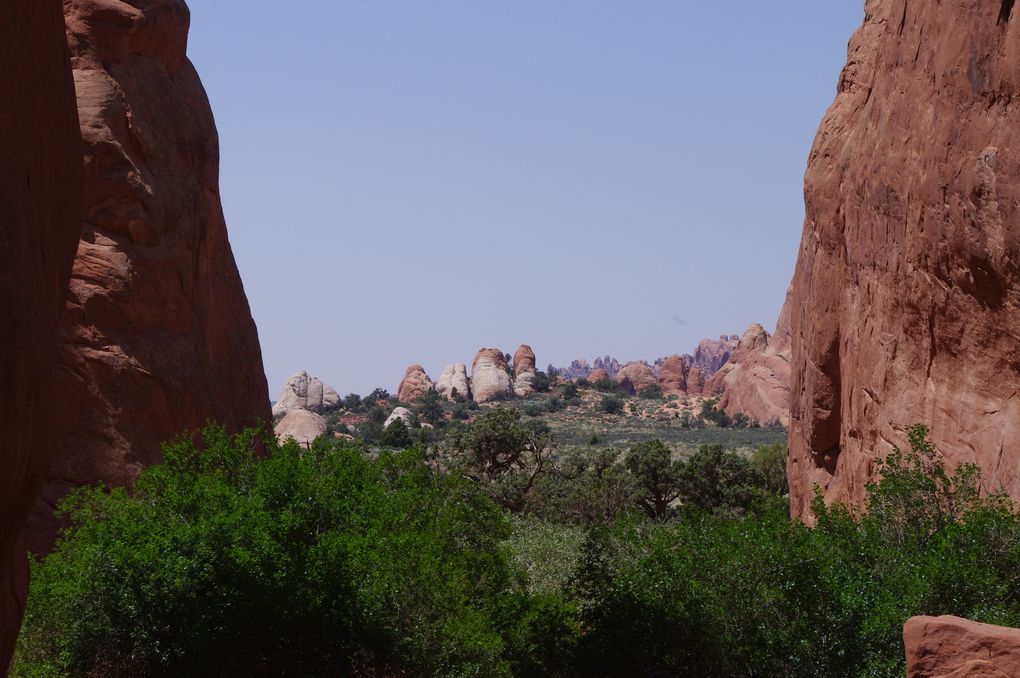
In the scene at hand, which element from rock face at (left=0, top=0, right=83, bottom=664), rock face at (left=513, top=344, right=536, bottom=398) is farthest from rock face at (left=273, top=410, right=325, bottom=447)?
rock face at (left=0, top=0, right=83, bottom=664)

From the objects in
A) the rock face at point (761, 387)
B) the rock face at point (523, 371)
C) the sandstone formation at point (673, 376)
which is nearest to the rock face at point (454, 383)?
the rock face at point (523, 371)

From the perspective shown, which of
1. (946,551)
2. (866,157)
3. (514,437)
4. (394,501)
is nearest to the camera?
(946,551)

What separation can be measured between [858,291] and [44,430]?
14353mm

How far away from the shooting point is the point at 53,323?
22.8ft

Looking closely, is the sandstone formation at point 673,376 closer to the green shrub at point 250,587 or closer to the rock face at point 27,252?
the green shrub at point 250,587

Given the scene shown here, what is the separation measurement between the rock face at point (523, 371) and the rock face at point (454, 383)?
14.8 ft

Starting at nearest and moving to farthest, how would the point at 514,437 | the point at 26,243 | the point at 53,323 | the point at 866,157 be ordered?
the point at 26,243
the point at 53,323
the point at 866,157
the point at 514,437

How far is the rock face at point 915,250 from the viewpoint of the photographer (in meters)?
14.2

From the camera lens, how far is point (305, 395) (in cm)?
9919

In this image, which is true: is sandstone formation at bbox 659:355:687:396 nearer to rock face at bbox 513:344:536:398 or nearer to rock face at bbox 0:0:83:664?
rock face at bbox 513:344:536:398

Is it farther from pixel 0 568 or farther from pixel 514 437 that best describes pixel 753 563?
pixel 514 437

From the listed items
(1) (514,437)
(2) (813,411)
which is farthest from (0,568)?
(1) (514,437)

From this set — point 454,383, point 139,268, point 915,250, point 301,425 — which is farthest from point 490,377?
point 915,250

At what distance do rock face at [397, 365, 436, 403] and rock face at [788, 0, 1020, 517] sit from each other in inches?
3314
